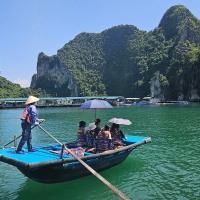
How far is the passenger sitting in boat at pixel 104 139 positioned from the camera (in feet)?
31.0

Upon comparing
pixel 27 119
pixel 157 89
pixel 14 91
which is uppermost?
pixel 14 91

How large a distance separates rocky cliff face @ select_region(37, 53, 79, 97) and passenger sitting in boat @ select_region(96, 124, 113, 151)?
16050 cm

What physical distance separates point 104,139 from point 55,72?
605 feet

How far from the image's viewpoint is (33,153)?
27.4ft

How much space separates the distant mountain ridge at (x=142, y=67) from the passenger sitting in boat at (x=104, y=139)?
3584 inches

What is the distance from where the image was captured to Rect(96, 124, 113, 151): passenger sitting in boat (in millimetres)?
9445

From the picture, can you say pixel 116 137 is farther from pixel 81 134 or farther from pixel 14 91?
pixel 14 91

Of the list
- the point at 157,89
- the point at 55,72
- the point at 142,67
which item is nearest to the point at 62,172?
the point at 157,89

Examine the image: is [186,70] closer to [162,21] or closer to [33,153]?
[162,21]

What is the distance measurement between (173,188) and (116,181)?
2.31m

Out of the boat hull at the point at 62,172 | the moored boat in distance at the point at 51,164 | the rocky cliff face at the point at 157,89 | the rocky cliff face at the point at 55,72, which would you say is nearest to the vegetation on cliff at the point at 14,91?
the rocky cliff face at the point at 55,72

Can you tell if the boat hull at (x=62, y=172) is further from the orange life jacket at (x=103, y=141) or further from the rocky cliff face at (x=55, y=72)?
the rocky cliff face at (x=55, y=72)

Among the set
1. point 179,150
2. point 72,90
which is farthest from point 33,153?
point 72,90

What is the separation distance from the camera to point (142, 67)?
153 metres
